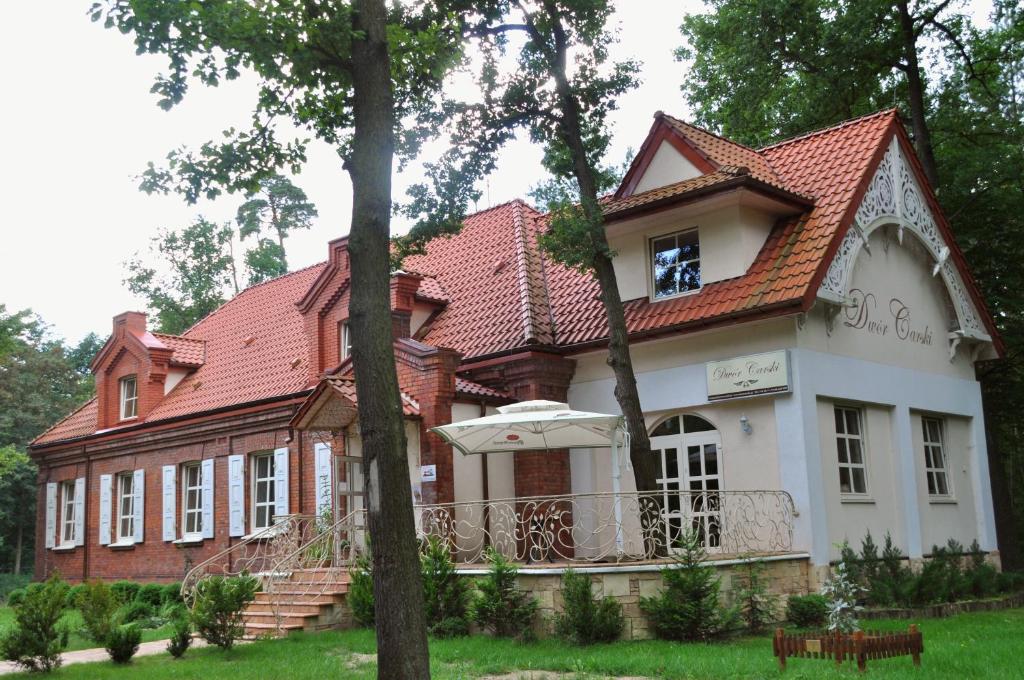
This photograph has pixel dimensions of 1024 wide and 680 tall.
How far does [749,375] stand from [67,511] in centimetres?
2054

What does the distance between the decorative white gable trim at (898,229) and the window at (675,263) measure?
240cm

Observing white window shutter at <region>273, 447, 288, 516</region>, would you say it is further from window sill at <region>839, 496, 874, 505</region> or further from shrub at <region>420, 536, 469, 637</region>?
window sill at <region>839, 496, 874, 505</region>

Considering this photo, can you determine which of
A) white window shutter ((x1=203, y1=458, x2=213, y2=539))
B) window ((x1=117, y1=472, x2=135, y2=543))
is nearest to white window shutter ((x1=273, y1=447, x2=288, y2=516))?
white window shutter ((x1=203, y1=458, x2=213, y2=539))

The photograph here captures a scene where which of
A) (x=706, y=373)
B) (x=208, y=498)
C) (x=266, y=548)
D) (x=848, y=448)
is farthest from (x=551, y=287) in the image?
(x=208, y=498)

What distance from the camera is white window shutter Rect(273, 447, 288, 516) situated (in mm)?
21109

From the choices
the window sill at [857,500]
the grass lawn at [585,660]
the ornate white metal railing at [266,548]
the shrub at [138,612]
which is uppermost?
the window sill at [857,500]

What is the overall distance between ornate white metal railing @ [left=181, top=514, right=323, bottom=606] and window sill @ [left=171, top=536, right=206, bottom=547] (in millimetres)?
848

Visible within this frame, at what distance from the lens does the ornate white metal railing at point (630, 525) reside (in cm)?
1409

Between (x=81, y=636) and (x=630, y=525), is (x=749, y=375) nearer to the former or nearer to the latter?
(x=630, y=525)

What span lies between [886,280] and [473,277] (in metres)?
8.38

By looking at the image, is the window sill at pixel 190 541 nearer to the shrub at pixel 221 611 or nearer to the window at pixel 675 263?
the shrub at pixel 221 611

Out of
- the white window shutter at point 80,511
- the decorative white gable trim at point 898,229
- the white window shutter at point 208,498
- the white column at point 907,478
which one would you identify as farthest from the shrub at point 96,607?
the white column at point 907,478

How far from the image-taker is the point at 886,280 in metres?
18.1

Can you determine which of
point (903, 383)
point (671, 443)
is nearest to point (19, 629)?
point (671, 443)
